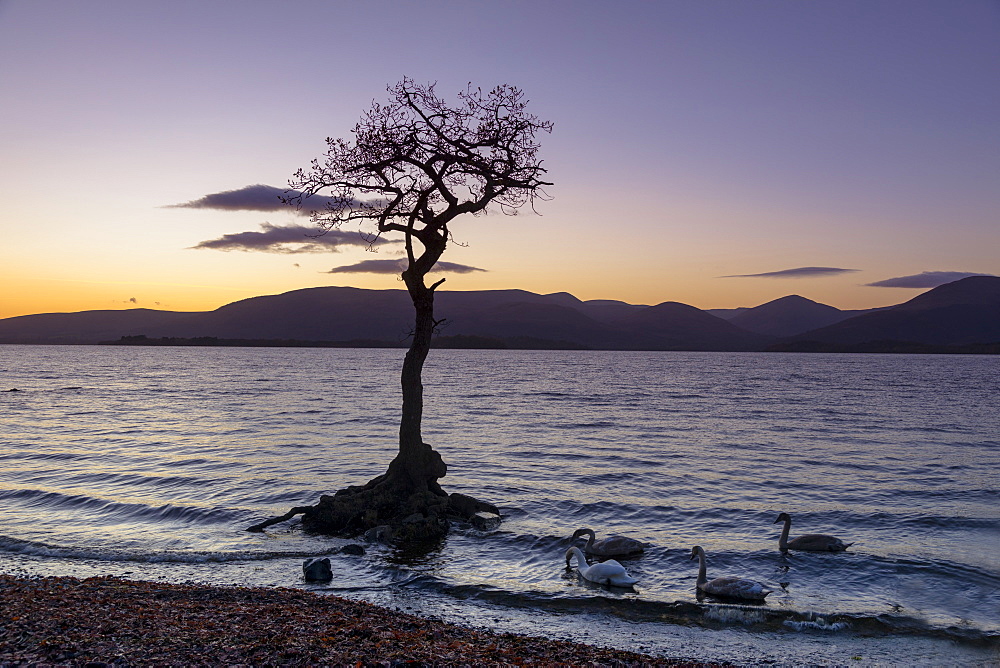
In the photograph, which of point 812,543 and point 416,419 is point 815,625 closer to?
point 812,543

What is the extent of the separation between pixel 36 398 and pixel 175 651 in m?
69.3

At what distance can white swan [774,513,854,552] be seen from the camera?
16000mm

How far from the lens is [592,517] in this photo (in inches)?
776

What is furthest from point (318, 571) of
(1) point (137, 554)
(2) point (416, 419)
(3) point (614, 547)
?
(3) point (614, 547)

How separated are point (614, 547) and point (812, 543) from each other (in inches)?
196

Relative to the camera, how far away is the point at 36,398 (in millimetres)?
63938

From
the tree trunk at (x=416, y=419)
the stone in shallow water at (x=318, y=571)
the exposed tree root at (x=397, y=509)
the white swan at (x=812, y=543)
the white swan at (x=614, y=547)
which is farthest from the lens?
the tree trunk at (x=416, y=419)

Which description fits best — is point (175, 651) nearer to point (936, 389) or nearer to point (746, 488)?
point (746, 488)

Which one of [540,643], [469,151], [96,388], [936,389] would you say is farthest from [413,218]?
[936,389]

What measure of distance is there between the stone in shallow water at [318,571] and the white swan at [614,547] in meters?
6.18

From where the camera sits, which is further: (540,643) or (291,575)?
(291,575)

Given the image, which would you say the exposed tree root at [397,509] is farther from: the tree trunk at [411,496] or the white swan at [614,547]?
the white swan at [614,547]

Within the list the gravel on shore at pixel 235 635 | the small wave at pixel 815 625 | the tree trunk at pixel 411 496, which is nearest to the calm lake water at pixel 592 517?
the small wave at pixel 815 625

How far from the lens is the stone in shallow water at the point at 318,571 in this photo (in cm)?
1352
